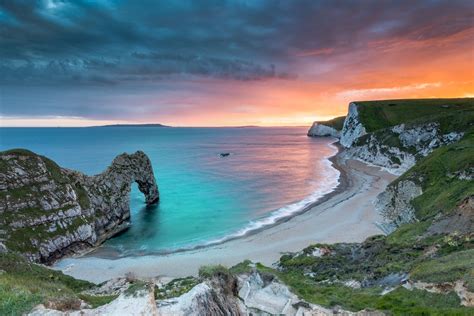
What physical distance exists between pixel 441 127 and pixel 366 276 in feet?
253

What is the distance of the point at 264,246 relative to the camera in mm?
37812

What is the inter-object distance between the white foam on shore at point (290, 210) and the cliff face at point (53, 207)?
15677 millimetres

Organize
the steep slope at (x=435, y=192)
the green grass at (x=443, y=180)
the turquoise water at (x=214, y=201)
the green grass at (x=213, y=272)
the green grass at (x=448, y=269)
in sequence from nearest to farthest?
the green grass at (x=213, y=272), the green grass at (x=448, y=269), the steep slope at (x=435, y=192), the green grass at (x=443, y=180), the turquoise water at (x=214, y=201)

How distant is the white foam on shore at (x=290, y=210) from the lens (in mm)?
43487

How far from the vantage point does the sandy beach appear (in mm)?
32688

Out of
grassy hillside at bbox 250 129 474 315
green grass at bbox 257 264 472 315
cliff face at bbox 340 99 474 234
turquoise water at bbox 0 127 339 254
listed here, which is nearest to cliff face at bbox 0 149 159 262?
turquoise water at bbox 0 127 339 254

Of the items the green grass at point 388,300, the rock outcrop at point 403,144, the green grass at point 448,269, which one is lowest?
the green grass at point 388,300

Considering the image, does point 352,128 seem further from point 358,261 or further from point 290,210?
point 358,261

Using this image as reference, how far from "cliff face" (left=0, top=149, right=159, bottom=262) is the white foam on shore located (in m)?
15.7

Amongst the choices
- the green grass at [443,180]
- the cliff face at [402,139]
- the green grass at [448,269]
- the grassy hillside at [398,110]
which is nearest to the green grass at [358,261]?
the green grass at [448,269]

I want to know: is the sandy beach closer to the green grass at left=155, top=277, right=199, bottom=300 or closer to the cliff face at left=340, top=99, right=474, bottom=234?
the cliff face at left=340, top=99, right=474, bottom=234

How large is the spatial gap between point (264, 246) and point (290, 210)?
17113 mm

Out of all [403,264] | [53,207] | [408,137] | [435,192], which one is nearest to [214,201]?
[53,207]

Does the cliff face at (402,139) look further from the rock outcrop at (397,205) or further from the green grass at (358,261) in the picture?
the green grass at (358,261)
